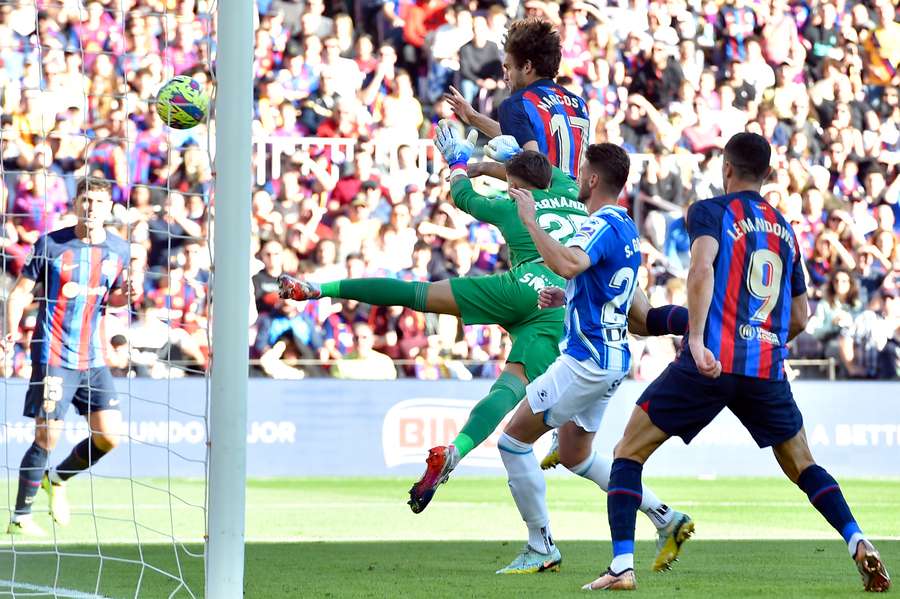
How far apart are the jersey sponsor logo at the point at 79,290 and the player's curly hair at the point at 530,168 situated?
367 cm

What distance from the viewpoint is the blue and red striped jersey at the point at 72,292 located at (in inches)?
365

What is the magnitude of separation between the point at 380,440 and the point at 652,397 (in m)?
8.59

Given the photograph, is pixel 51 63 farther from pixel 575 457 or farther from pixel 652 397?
pixel 652 397

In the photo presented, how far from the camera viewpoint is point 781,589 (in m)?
6.01

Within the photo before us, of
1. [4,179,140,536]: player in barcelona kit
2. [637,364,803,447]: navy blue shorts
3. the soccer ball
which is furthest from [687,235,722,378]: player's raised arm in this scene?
[4,179,140,536]: player in barcelona kit

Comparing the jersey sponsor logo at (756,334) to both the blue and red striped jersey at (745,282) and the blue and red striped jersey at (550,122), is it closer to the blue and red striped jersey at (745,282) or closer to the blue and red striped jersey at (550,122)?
the blue and red striped jersey at (745,282)

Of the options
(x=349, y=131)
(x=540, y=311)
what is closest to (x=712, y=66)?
(x=349, y=131)

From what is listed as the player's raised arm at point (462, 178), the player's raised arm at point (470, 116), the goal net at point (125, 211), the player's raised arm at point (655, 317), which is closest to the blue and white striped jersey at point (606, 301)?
the player's raised arm at point (655, 317)

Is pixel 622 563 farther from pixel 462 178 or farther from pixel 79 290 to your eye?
pixel 79 290

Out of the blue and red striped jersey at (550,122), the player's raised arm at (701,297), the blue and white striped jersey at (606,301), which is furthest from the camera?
the blue and red striped jersey at (550,122)

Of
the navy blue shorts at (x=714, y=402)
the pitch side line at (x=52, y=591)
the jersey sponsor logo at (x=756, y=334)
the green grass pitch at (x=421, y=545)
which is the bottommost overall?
the green grass pitch at (x=421, y=545)

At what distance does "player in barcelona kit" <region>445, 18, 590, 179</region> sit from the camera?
756 centimetres

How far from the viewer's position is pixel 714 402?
6.00 metres

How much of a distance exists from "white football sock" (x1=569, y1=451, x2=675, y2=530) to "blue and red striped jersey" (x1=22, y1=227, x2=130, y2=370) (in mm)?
3695
